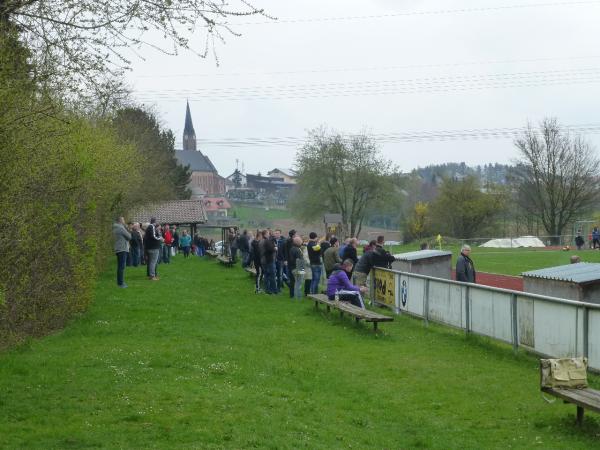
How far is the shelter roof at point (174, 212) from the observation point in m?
49.8

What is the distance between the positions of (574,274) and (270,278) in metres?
9.49

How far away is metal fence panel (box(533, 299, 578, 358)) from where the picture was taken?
12031 millimetres

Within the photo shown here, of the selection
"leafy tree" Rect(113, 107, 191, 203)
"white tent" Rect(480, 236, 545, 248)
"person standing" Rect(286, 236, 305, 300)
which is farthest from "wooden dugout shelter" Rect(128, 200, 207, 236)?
"white tent" Rect(480, 236, 545, 248)

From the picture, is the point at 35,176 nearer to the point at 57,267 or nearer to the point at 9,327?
the point at 9,327

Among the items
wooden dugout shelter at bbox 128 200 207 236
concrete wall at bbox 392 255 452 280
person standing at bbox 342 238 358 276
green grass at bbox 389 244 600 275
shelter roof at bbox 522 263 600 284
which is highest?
wooden dugout shelter at bbox 128 200 207 236

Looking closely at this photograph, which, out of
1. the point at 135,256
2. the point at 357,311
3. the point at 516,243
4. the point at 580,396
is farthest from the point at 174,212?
the point at 580,396

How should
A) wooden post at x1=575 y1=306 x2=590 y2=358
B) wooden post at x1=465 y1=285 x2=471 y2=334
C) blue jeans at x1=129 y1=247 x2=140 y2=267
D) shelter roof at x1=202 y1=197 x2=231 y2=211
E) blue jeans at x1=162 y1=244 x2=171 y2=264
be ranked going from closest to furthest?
wooden post at x1=575 y1=306 x2=590 y2=358 < wooden post at x1=465 y1=285 x2=471 y2=334 < blue jeans at x1=129 y1=247 x2=140 y2=267 < blue jeans at x1=162 y1=244 x2=171 y2=264 < shelter roof at x1=202 y1=197 x2=231 y2=211

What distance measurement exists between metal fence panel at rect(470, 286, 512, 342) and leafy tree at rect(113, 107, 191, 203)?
21.6 m

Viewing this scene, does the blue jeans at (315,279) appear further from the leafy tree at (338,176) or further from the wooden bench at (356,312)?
the leafy tree at (338,176)

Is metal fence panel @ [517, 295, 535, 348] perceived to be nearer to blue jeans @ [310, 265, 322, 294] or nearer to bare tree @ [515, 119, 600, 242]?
blue jeans @ [310, 265, 322, 294]

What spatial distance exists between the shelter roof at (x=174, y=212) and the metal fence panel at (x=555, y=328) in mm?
37375

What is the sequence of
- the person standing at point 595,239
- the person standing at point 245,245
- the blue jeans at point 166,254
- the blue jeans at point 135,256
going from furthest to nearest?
1. the person standing at point 595,239
2. the blue jeans at point 166,254
3. the person standing at point 245,245
4. the blue jeans at point 135,256

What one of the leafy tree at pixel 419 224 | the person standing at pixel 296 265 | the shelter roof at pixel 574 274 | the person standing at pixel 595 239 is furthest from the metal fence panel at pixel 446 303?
the leafy tree at pixel 419 224

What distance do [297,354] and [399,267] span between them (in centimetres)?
1278
